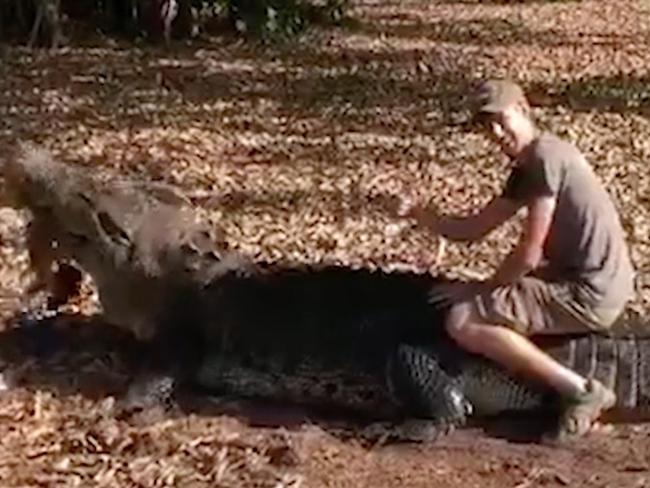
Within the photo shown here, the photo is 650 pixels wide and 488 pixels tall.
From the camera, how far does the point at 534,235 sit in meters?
5.50

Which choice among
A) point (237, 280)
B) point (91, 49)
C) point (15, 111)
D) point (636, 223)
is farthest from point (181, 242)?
point (91, 49)

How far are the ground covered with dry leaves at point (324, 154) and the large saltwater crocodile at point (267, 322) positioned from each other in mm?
183

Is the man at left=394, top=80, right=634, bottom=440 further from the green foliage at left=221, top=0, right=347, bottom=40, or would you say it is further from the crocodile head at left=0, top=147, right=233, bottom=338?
the green foliage at left=221, top=0, right=347, bottom=40

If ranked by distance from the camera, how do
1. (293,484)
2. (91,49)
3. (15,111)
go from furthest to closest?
(91,49) < (15,111) < (293,484)

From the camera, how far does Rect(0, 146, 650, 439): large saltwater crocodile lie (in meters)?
5.80

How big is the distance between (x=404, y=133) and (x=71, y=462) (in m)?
6.26

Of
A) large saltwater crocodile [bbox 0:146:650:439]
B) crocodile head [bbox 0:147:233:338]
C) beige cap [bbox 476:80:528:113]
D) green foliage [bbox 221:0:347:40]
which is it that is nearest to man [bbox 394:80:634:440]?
beige cap [bbox 476:80:528:113]

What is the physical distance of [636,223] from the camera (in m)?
8.87

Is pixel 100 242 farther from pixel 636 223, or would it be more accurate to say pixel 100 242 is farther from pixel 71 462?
pixel 636 223

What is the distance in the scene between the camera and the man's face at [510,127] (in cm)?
550

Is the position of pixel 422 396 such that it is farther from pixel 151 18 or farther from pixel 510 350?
pixel 151 18

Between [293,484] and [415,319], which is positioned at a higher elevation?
[415,319]

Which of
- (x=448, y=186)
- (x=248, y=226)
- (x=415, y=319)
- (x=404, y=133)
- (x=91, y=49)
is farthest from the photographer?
(x=91, y=49)

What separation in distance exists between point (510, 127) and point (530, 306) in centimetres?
64
